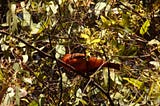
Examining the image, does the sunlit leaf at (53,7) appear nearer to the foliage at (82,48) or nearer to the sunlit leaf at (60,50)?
the foliage at (82,48)

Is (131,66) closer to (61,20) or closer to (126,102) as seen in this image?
(126,102)

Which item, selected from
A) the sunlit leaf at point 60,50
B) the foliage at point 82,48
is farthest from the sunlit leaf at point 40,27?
the sunlit leaf at point 60,50

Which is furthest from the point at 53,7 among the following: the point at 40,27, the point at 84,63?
the point at 84,63

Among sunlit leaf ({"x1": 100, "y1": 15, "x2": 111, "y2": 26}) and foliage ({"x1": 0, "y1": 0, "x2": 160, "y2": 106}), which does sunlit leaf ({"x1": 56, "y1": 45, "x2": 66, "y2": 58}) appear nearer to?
foliage ({"x1": 0, "y1": 0, "x2": 160, "y2": 106})

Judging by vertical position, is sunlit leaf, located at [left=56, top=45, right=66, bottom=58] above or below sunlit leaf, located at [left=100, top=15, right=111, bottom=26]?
below

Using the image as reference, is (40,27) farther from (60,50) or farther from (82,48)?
(82,48)

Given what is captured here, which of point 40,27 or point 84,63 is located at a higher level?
point 40,27

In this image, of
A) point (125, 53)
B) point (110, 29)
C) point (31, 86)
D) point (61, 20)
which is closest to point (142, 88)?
point (125, 53)

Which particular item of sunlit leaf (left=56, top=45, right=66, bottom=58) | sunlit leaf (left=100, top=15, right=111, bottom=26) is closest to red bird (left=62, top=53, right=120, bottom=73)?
sunlit leaf (left=56, top=45, right=66, bottom=58)
